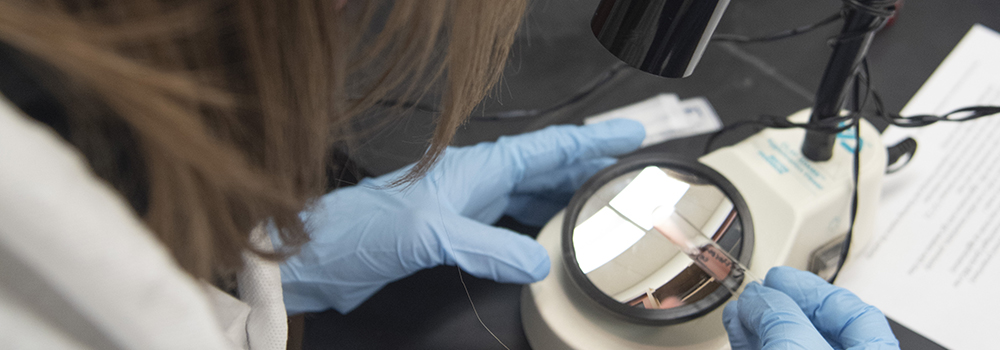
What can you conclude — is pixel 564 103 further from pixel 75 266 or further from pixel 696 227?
pixel 75 266

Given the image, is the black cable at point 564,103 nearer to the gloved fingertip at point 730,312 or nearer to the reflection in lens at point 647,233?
the reflection in lens at point 647,233

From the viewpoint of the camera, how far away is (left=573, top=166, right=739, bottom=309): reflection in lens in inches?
25.8

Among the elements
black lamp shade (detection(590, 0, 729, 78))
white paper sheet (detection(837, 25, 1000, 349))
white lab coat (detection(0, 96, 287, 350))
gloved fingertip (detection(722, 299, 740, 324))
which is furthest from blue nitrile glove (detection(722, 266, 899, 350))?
white lab coat (detection(0, 96, 287, 350))

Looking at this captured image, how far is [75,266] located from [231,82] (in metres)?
0.13

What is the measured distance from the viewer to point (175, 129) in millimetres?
292

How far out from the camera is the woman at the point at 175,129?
0.28 metres

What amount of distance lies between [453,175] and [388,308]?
0.68ft

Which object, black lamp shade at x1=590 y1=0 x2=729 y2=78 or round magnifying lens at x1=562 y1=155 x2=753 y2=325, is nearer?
black lamp shade at x1=590 y1=0 x2=729 y2=78

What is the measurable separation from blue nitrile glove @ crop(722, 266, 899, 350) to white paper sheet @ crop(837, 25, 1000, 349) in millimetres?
144

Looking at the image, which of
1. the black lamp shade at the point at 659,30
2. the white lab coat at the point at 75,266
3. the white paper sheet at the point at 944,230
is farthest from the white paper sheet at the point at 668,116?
the white lab coat at the point at 75,266

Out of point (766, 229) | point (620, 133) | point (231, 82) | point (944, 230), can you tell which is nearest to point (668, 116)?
point (620, 133)

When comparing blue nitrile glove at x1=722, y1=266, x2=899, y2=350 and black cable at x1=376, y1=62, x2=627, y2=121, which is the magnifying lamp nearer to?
blue nitrile glove at x1=722, y1=266, x2=899, y2=350

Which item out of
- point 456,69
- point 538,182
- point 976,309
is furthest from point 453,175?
point 976,309

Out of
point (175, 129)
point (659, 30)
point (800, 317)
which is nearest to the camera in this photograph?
point (175, 129)
